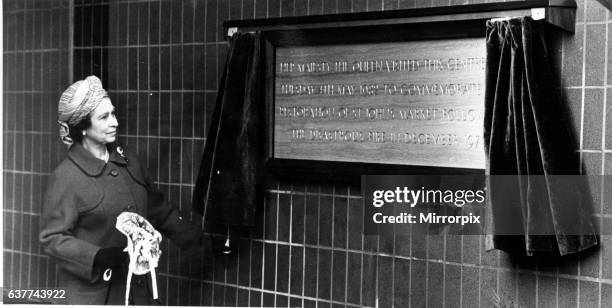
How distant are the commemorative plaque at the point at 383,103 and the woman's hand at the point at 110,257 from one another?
0.61m

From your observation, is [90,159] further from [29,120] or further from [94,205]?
[29,120]

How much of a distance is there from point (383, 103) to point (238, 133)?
52 cm

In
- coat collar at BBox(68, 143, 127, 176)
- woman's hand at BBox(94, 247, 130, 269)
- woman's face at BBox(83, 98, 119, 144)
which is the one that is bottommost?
woman's hand at BBox(94, 247, 130, 269)

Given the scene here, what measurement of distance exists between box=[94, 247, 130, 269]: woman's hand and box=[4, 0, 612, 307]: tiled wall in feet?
0.52

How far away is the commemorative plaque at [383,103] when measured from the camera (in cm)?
286

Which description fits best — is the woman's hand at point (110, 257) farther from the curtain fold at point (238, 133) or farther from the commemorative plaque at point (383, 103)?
the commemorative plaque at point (383, 103)

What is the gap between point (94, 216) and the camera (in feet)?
10.4

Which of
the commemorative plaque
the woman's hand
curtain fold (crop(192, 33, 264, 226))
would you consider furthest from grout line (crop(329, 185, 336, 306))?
the woman's hand

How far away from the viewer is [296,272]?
3.18 metres

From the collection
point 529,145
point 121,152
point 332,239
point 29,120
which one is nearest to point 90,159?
point 121,152

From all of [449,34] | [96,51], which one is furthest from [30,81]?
[449,34]

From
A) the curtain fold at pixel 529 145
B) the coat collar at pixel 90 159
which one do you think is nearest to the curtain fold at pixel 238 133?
the coat collar at pixel 90 159

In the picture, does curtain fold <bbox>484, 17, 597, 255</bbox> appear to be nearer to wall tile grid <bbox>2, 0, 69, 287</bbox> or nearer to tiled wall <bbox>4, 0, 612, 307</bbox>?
tiled wall <bbox>4, 0, 612, 307</bbox>

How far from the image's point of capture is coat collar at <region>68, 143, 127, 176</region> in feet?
10.5
